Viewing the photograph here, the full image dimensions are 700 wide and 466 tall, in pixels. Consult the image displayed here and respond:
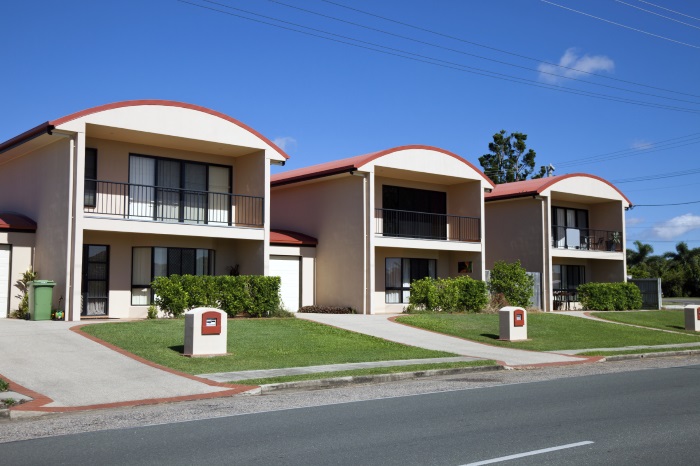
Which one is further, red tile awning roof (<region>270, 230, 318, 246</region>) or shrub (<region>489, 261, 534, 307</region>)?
shrub (<region>489, 261, 534, 307</region>)

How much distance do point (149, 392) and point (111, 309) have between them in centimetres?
1185

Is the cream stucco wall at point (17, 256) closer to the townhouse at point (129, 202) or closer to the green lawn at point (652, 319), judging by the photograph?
the townhouse at point (129, 202)

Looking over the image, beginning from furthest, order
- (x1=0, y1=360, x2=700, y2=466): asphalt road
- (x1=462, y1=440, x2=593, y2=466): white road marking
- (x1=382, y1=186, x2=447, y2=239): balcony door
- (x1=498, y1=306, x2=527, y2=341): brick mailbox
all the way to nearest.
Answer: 1. (x1=382, y1=186, x2=447, y2=239): balcony door
2. (x1=498, y1=306, x2=527, y2=341): brick mailbox
3. (x1=0, y1=360, x2=700, y2=466): asphalt road
4. (x1=462, y1=440, x2=593, y2=466): white road marking

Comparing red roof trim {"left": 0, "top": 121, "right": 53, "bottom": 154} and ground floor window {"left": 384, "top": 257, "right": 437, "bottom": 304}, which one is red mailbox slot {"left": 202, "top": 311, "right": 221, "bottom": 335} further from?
ground floor window {"left": 384, "top": 257, "right": 437, "bottom": 304}

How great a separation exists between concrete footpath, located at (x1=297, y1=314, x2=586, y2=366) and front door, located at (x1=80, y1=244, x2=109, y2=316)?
639cm

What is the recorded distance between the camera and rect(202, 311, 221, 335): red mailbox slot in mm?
15727

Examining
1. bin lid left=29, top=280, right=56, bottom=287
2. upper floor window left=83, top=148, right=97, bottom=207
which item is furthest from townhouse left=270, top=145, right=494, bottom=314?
bin lid left=29, top=280, right=56, bottom=287

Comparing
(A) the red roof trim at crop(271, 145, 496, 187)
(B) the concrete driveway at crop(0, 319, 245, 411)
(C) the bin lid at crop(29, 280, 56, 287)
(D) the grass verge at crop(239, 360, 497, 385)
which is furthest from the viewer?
(A) the red roof trim at crop(271, 145, 496, 187)

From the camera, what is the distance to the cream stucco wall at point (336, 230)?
2702 centimetres

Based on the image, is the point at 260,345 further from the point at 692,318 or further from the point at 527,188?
the point at 527,188

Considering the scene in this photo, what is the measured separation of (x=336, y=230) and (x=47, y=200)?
10.4 m

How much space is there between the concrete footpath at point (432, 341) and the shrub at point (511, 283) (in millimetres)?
6439

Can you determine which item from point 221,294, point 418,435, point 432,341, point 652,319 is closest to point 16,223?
point 221,294

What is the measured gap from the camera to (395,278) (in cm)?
2992
